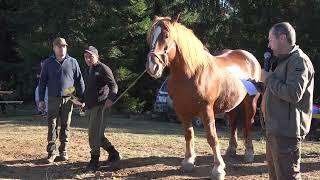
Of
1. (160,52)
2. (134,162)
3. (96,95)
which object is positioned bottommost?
(134,162)

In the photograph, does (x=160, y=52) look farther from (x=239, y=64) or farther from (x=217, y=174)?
(x=239, y=64)

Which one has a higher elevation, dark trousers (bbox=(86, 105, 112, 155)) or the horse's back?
the horse's back

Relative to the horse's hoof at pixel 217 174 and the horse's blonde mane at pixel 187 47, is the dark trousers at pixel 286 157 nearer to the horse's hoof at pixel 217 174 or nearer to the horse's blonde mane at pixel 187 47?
the horse's hoof at pixel 217 174

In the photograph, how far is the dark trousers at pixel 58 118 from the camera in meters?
7.92

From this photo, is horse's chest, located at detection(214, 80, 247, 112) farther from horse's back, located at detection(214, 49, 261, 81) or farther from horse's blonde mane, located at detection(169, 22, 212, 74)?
horse's blonde mane, located at detection(169, 22, 212, 74)

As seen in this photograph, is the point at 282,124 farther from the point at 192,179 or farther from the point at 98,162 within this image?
the point at 98,162

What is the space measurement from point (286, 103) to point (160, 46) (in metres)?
2.52

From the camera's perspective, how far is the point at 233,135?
852 cm

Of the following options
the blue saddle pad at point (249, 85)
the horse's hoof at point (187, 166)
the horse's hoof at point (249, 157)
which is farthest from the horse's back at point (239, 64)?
the horse's hoof at point (187, 166)

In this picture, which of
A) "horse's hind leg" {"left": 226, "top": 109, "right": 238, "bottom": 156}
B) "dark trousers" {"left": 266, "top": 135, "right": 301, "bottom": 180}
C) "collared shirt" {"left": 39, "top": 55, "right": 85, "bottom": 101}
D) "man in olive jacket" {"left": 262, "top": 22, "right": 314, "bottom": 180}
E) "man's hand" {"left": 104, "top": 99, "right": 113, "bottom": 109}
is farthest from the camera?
"horse's hind leg" {"left": 226, "top": 109, "right": 238, "bottom": 156}

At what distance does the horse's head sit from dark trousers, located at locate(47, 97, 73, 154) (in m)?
2.12

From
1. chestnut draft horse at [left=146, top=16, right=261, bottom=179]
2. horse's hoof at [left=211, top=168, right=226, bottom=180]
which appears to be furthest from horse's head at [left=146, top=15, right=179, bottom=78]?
horse's hoof at [left=211, top=168, right=226, bottom=180]

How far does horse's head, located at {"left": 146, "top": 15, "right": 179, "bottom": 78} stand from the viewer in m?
6.17

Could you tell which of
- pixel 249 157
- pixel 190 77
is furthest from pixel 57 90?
pixel 249 157
